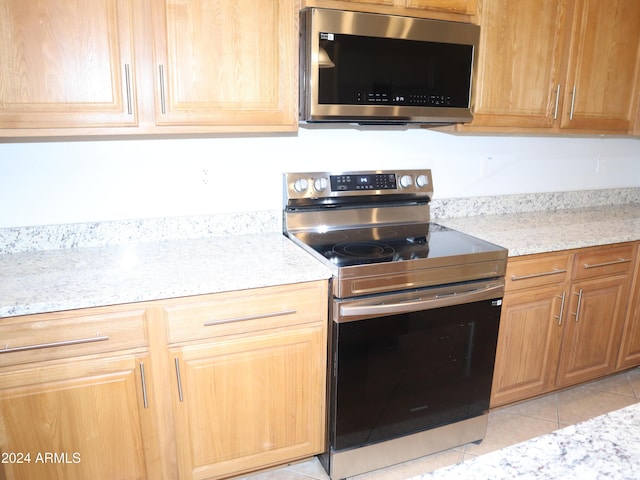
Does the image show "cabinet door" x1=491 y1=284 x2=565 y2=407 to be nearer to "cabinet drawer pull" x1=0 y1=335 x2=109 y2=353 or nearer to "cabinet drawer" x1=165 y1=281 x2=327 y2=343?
"cabinet drawer" x1=165 y1=281 x2=327 y2=343

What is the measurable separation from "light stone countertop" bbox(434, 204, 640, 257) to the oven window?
35 cm

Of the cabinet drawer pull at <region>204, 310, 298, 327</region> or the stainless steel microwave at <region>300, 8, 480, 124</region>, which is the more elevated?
the stainless steel microwave at <region>300, 8, 480, 124</region>

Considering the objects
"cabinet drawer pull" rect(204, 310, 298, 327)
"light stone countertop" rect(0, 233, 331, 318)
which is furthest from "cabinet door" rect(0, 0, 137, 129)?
"cabinet drawer pull" rect(204, 310, 298, 327)

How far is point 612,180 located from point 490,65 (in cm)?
151

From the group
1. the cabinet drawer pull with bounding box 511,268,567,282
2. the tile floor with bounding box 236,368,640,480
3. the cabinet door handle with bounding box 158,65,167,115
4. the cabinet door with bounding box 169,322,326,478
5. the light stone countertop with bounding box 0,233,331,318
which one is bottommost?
the tile floor with bounding box 236,368,640,480

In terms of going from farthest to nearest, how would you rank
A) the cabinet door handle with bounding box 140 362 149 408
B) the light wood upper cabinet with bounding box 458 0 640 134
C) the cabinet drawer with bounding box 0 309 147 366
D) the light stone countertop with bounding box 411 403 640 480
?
the light wood upper cabinet with bounding box 458 0 640 134
the cabinet door handle with bounding box 140 362 149 408
the cabinet drawer with bounding box 0 309 147 366
the light stone countertop with bounding box 411 403 640 480

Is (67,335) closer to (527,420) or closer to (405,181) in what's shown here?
(405,181)

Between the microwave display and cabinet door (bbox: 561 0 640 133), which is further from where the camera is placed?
cabinet door (bbox: 561 0 640 133)

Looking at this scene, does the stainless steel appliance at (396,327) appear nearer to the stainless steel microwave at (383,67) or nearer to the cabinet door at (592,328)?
the stainless steel microwave at (383,67)

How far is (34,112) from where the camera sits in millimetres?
1516

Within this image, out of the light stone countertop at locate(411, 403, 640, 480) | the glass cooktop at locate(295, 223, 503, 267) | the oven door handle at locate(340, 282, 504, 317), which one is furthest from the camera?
the glass cooktop at locate(295, 223, 503, 267)

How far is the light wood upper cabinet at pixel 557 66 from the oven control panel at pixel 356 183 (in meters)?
0.35

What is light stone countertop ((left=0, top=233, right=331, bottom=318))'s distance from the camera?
1452mm

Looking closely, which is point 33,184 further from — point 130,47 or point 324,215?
point 324,215
